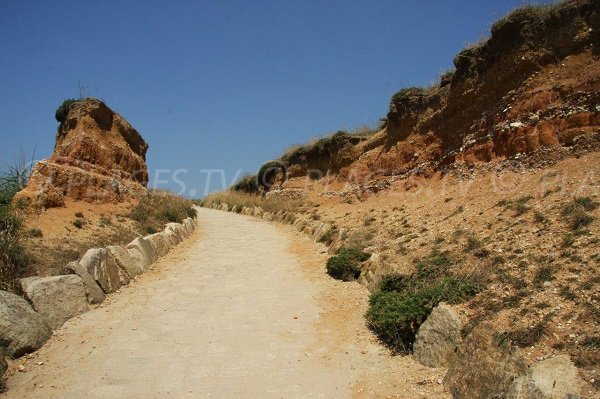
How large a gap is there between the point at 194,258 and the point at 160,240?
3.87 feet

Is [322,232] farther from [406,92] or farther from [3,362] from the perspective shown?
[3,362]

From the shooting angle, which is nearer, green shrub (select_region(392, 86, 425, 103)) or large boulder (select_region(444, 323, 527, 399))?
large boulder (select_region(444, 323, 527, 399))

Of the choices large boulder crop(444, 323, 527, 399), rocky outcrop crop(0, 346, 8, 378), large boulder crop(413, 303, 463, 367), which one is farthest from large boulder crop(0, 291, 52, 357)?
large boulder crop(444, 323, 527, 399)

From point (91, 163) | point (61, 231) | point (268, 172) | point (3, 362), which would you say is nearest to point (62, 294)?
point (3, 362)

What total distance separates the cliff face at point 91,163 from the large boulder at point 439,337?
10845 millimetres

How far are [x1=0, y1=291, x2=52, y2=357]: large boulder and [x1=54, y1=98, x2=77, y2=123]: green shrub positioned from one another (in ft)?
41.2

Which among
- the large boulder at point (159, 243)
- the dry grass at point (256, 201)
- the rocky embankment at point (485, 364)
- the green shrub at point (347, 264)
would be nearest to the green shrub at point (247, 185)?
the dry grass at point (256, 201)

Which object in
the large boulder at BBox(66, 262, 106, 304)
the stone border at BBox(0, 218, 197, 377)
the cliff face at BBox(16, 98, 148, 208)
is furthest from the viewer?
the cliff face at BBox(16, 98, 148, 208)

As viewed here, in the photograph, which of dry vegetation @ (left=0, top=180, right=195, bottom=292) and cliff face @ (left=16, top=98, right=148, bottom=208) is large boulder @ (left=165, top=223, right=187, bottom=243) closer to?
dry vegetation @ (left=0, top=180, right=195, bottom=292)

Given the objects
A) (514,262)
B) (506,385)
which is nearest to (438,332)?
(506,385)

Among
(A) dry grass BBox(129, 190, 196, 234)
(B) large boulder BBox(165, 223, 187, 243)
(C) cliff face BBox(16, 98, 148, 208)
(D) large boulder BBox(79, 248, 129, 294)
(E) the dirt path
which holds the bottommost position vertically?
(E) the dirt path

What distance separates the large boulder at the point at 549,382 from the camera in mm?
3992

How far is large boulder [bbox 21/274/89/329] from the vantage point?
709 centimetres

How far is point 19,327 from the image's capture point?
20.6 ft
